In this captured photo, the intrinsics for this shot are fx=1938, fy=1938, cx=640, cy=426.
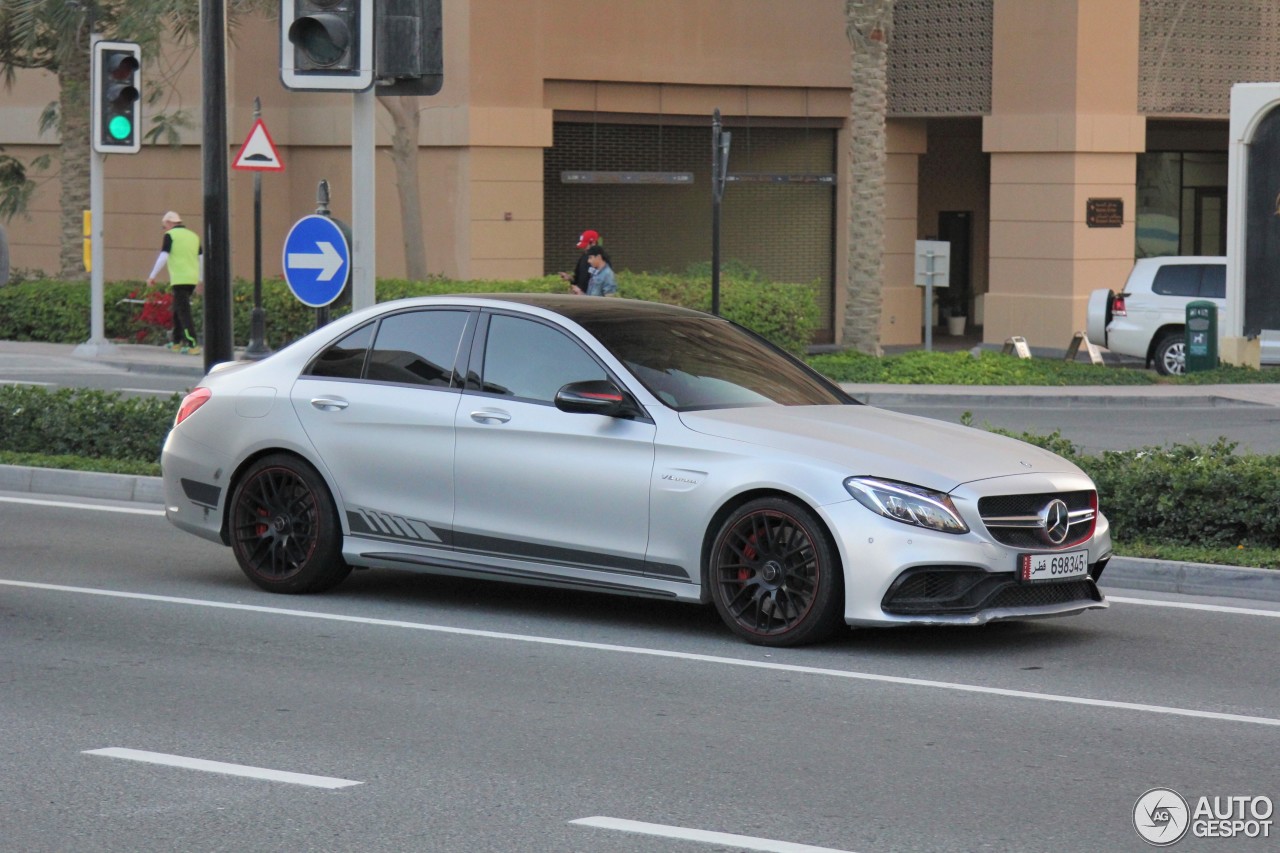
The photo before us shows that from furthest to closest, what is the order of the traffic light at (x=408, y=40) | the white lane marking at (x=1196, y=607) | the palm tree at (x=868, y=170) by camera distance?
the palm tree at (x=868, y=170) < the traffic light at (x=408, y=40) < the white lane marking at (x=1196, y=607)

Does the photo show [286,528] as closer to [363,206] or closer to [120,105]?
[363,206]

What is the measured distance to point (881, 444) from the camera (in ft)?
28.7

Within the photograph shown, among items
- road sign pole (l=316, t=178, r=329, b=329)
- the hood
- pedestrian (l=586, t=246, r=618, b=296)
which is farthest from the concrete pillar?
the hood

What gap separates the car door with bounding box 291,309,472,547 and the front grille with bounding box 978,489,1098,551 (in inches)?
→ 106

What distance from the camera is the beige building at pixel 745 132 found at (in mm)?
29375

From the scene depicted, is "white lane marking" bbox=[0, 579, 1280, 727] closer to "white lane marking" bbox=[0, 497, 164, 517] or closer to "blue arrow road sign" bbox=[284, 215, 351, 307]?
"white lane marking" bbox=[0, 497, 164, 517]

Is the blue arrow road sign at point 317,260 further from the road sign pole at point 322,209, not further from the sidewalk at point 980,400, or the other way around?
the road sign pole at point 322,209

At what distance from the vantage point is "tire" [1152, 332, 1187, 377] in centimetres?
2689

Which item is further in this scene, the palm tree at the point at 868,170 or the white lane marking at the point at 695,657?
the palm tree at the point at 868,170

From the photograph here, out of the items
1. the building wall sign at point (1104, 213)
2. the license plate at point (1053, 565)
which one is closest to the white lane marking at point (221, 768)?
the license plate at point (1053, 565)

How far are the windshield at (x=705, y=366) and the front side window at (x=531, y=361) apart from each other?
154 millimetres

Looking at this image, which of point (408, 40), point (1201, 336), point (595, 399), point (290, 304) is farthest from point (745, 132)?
point (595, 399)

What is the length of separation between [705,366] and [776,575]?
4.33ft

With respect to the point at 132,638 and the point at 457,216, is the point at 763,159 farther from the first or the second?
the point at 132,638
